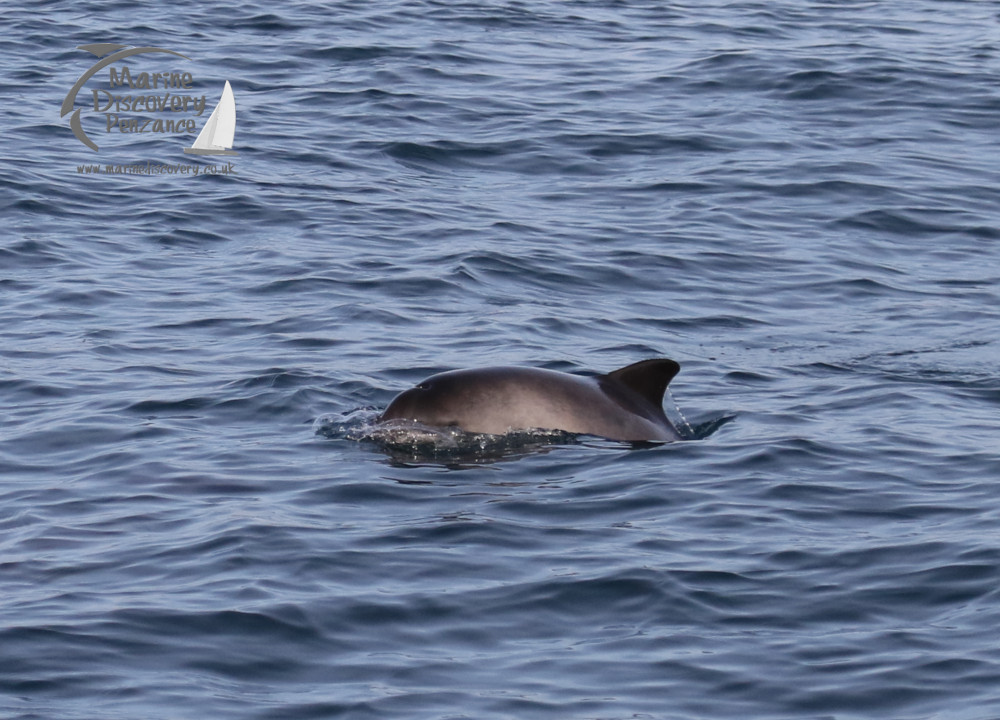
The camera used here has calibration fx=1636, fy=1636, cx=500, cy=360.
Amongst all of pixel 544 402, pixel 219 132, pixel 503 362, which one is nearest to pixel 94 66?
pixel 219 132

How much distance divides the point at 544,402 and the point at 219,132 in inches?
466

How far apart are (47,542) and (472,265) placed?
8138 mm

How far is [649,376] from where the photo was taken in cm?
1180

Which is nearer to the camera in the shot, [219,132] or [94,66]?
[219,132]

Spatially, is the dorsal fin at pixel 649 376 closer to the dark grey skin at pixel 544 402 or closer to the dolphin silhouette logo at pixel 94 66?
the dark grey skin at pixel 544 402

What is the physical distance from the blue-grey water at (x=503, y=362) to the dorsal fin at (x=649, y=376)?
1.58 ft

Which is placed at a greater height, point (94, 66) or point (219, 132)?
point (94, 66)

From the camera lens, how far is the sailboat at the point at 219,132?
22.1 metres

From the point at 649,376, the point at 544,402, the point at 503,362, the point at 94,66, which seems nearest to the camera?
the point at 544,402

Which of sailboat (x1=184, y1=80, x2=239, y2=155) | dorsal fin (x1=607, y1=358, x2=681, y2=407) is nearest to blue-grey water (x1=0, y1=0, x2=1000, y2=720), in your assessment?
sailboat (x1=184, y1=80, x2=239, y2=155)

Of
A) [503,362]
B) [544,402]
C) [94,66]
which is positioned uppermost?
[94,66]

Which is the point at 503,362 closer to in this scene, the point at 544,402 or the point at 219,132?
the point at 544,402

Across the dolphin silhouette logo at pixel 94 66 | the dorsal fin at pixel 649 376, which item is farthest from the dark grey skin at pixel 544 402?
the dolphin silhouette logo at pixel 94 66

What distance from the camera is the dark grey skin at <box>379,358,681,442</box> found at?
11445 mm
